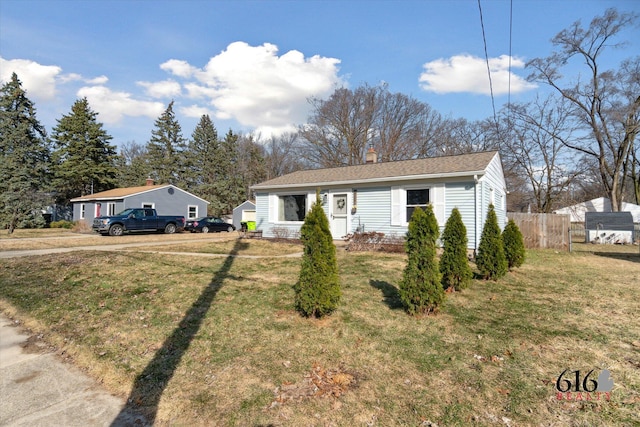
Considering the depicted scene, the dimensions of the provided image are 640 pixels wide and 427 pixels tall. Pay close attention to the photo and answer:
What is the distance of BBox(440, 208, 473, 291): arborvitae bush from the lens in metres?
5.62

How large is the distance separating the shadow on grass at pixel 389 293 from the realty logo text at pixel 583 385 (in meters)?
2.20

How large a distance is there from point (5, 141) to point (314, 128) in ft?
88.9

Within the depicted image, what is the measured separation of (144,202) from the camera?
24203mm

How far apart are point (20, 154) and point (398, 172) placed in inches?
1298

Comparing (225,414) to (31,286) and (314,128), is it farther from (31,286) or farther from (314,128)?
(314,128)

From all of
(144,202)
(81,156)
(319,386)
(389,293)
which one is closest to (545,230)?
(389,293)

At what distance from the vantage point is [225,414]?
8.27 ft

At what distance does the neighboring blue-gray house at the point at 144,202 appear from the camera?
24.0m

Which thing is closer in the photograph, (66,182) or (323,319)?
(323,319)

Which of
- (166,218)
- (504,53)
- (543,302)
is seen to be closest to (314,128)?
(166,218)

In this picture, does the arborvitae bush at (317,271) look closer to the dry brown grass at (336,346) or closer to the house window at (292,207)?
the dry brown grass at (336,346)

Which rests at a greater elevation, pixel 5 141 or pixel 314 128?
pixel 314 128

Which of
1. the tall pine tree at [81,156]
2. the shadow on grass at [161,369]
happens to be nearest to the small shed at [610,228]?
the shadow on grass at [161,369]

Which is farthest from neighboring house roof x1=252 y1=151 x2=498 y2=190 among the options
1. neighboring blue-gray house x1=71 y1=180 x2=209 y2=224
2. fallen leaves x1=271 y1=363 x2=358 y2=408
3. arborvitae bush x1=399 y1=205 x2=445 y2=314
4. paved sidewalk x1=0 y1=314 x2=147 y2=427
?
neighboring blue-gray house x1=71 y1=180 x2=209 y2=224
